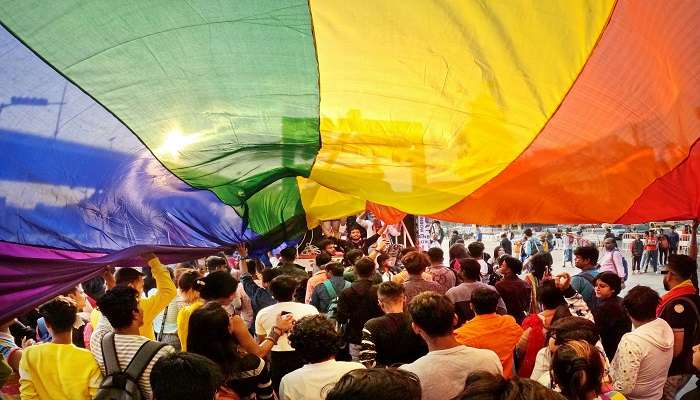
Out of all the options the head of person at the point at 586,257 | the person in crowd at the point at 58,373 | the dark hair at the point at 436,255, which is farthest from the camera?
the dark hair at the point at 436,255

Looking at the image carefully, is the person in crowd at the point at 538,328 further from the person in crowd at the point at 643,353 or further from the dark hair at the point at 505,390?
the dark hair at the point at 505,390

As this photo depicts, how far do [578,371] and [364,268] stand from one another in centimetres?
272

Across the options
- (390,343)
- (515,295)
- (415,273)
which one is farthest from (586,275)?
(390,343)

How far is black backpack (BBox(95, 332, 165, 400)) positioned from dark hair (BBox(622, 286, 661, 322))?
111 inches

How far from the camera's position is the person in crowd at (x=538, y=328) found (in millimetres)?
3980

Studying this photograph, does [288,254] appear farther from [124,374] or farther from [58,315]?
[124,374]

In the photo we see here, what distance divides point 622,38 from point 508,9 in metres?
0.69

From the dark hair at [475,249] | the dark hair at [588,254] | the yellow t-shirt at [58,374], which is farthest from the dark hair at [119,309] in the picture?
the dark hair at [475,249]

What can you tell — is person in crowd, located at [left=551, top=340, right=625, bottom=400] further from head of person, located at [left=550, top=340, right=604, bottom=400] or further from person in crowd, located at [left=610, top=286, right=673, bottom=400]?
person in crowd, located at [left=610, top=286, right=673, bottom=400]

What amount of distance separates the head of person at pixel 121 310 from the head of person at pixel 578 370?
83.6 inches

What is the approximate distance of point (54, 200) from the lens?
314 centimetres

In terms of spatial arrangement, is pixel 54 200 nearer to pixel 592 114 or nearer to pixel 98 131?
pixel 98 131

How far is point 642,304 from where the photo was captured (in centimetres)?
377

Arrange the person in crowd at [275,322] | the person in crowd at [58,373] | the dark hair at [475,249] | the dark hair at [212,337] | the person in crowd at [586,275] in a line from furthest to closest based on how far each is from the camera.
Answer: the dark hair at [475,249] < the person in crowd at [586,275] < the person in crowd at [275,322] < the dark hair at [212,337] < the person in crowd at [58,373]
